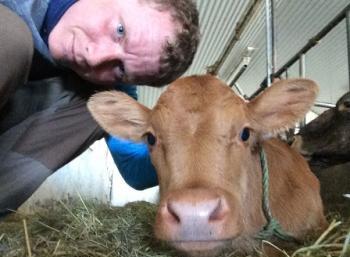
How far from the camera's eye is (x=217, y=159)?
272 centimetres

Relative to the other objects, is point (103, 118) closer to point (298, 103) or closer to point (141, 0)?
point (141, 0)

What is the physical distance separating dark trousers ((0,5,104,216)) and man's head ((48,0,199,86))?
16.9 inches

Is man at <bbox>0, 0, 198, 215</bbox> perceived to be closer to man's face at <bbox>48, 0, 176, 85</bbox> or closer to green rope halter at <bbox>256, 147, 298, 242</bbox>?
man's face at <bbox>48, 0, 176, 85</bbox>

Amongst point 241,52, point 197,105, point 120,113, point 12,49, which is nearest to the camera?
point 12,49

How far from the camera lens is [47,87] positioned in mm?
3697

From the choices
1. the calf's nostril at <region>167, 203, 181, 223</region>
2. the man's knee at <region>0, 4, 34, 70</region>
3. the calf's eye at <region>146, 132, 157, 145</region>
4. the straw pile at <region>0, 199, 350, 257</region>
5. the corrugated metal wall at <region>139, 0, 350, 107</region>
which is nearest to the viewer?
the calf's nostril at <region>167, 203, 181, 223</region>

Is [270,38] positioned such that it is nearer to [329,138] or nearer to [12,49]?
[329,138]

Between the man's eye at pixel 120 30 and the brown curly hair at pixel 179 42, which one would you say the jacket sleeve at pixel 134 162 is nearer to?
the brown curly hair at pixel 179 42

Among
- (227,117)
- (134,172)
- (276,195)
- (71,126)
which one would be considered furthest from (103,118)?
(276,195)

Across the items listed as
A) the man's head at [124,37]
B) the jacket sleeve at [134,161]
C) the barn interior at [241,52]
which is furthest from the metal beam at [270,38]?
the man's head at [124,37]

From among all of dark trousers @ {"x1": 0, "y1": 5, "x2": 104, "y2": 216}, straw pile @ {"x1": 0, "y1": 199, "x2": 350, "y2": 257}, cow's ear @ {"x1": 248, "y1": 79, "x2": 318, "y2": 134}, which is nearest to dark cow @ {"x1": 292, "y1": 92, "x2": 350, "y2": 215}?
cow's ear @ {"x1": 248, "y1": 79, "x2": 318, "y2": 134}

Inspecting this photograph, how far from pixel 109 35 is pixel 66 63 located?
1.24 feet

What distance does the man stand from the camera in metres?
3.04

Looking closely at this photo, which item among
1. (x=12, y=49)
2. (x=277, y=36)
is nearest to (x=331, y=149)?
(x=12, y=49)
